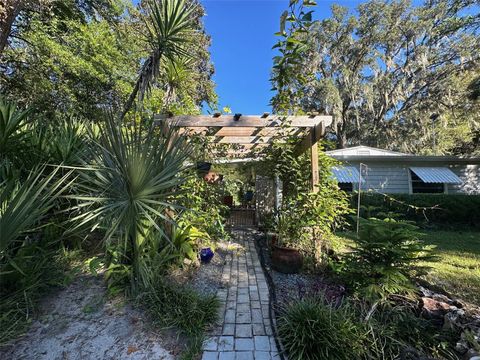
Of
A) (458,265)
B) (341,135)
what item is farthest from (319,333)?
(341,135)

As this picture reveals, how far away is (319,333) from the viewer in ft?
7.61

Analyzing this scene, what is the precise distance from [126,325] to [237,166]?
226 inches

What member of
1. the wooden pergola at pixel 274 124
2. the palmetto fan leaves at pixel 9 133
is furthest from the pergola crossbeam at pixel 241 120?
the palmetto fan leaves at pixel 9 133

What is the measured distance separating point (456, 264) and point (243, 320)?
4335 mm

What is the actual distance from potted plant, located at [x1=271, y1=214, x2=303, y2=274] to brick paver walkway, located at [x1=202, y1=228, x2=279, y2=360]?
345 millimetres

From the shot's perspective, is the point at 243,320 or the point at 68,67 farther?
the point at 68,67

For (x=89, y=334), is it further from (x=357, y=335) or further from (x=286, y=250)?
(x=286, y=250)

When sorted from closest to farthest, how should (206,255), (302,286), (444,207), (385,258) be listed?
(385,258)
(302,286)
(206,255)
(444,207)

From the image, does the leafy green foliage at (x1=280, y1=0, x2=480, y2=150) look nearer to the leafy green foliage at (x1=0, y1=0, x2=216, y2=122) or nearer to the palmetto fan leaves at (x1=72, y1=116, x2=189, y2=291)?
the leafy green foliage at (x1=0, y1=0, x2=216, y2=122)

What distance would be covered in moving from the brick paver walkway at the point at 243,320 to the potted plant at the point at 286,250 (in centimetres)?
35

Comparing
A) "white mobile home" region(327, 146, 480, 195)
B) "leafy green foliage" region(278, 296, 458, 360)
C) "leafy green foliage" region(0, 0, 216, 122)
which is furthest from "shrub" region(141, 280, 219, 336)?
"white mobile home" region(327, 146, 480, 195)

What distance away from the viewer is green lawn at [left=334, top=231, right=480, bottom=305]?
3.42 m

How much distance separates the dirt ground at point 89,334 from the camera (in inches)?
89.9

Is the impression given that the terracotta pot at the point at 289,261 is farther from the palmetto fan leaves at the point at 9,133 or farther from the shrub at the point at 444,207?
the shrub at the point at 444,207
